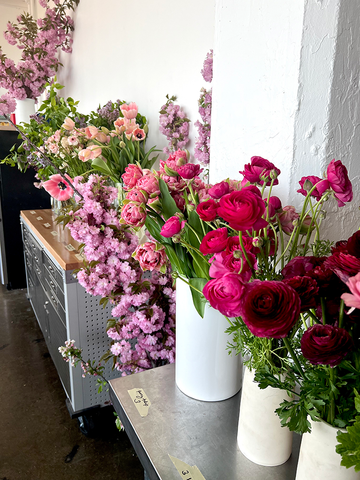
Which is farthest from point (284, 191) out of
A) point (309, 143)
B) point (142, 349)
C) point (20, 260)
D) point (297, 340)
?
point (20, 260)

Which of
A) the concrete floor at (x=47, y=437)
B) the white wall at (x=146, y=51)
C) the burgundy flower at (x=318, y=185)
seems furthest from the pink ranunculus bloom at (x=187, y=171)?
the concrete floor at (x=47, y=437)

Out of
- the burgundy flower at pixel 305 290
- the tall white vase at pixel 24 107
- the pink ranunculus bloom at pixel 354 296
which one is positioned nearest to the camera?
the pink ranunculus bloom at pixel 354 296

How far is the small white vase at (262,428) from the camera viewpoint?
706mm

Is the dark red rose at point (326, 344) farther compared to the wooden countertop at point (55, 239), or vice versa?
the wooden countertop at point (55, 239)

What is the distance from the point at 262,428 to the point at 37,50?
349cm

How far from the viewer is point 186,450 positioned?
2.60 ft

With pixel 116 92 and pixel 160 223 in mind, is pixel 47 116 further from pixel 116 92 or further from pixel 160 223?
pixel 160 223

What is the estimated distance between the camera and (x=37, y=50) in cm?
320

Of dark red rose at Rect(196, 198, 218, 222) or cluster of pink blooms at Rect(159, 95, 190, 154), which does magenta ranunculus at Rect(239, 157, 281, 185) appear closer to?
dark red rose at Rect(196, 198, 218, 222)

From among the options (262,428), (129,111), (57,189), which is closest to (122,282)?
(57,189)

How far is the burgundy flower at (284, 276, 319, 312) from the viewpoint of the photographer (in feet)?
1.55

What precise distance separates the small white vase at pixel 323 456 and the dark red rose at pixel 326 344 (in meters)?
0.15

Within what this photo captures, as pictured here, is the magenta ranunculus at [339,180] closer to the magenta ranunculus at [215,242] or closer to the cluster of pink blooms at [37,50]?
the magenta ranunculus at [215,242]

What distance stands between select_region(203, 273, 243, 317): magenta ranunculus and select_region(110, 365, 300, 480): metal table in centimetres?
44
